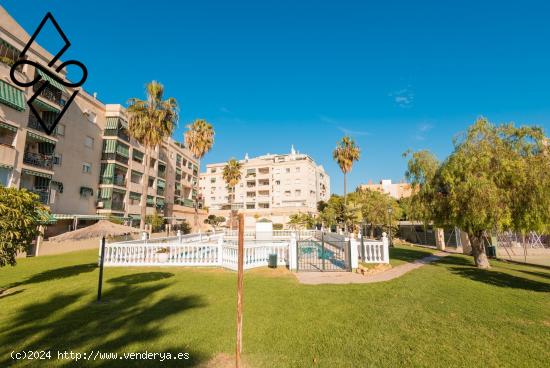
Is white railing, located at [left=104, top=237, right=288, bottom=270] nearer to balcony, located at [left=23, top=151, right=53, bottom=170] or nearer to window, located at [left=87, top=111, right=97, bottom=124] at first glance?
balcony, located at [left=23, top=151, right=53, bottom=170]

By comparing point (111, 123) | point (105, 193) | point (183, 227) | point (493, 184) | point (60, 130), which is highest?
point (111, 123)

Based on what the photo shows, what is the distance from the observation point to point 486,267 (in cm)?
1476

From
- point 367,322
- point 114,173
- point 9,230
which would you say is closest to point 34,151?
point 114,173

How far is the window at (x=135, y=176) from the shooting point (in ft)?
126

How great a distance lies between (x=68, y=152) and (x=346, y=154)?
32727mm

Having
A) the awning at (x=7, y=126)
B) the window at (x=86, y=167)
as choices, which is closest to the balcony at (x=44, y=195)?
the awning at (x=7, y=126)

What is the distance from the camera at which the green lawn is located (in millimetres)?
5238

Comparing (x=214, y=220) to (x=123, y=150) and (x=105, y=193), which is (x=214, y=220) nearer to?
(x=123, y=150)

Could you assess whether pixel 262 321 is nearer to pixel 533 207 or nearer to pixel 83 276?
pixel 83 276

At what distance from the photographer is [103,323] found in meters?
6.63

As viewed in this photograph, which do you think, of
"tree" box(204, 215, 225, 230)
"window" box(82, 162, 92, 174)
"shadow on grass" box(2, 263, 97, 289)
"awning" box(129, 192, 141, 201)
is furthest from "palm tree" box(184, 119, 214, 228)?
"tree" box(204, 215, 225, 230)

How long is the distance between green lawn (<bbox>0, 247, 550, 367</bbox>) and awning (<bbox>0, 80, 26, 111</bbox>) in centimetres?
1625

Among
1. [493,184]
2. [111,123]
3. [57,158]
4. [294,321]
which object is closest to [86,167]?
[57,158]

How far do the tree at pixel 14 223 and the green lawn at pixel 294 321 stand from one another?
1.52 metres
